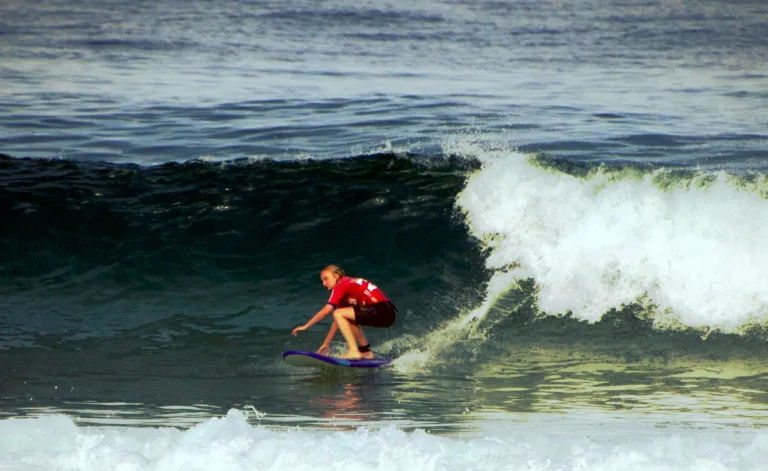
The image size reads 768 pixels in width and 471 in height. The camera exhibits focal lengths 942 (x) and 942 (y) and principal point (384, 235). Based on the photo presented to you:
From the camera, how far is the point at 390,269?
37.5 ft

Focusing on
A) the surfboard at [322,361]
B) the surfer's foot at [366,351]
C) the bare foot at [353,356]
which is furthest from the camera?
the surfer's foot at [366,351]

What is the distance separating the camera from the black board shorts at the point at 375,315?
8414 millimetres

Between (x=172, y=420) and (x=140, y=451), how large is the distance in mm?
1009

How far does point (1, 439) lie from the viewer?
5.52 meters

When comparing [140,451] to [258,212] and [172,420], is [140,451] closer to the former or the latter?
[172,420]

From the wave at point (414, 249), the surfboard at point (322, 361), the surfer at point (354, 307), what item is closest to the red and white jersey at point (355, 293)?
the surfer at point (354, 307)

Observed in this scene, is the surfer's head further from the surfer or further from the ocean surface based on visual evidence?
the ocean surface

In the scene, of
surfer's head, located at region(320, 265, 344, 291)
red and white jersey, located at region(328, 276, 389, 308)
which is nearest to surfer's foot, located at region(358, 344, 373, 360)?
red and white jersey, located at region(328, 276, 389, 308)

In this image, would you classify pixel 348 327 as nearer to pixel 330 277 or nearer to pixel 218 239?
pixel 330 277

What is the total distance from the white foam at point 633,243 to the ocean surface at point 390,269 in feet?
0.09

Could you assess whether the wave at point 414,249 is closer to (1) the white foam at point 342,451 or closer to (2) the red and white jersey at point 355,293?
(2) the red and white jersey at point 355,293

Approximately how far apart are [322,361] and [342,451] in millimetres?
2815

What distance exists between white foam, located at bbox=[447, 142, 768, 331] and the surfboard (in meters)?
2.80

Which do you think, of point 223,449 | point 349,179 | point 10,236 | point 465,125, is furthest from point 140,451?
point 465,125
